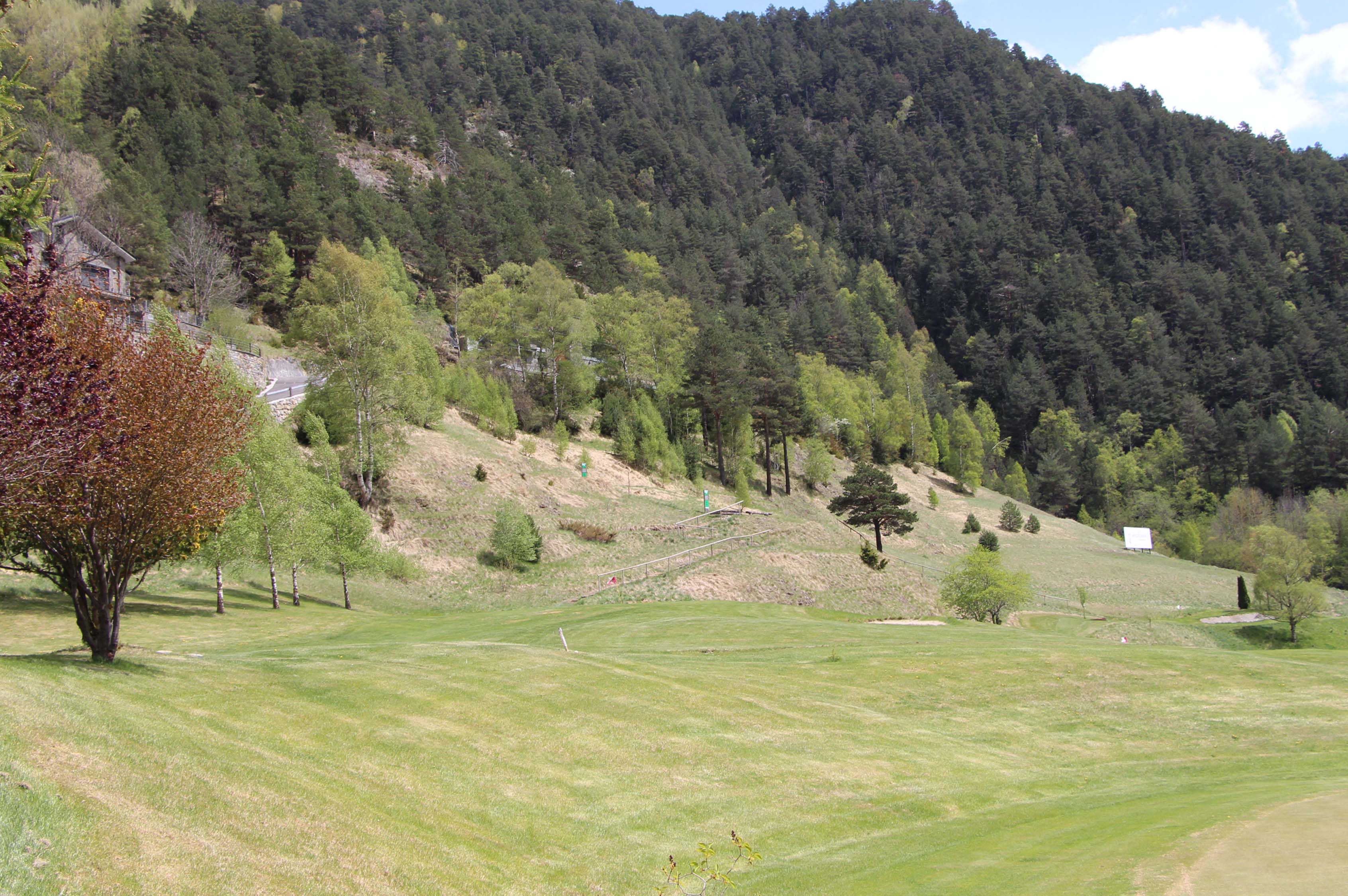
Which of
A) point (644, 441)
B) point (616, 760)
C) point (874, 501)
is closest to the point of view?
point (616, 760)

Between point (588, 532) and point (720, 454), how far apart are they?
25.5 meters

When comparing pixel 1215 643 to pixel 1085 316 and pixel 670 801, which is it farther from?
pixel 1085 316

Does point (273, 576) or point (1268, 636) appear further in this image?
point (1268, 636)

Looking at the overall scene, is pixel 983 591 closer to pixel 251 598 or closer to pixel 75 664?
pixel 251 598

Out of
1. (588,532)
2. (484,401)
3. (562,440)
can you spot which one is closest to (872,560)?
(588,532)

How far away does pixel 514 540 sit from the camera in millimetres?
48625

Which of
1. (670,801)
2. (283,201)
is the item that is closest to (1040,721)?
(670,801)

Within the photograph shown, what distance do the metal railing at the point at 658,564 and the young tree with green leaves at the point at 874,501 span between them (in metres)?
10.0

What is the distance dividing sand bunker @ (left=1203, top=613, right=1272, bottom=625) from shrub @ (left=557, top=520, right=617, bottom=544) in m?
44.1

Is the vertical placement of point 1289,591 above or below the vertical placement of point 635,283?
below

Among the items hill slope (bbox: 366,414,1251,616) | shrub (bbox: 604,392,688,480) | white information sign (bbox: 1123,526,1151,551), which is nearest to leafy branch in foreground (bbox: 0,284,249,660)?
hill slope (bbox: 366,414,1251,616)

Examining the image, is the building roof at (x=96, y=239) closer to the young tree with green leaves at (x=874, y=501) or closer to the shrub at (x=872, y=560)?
the shrub at (x=872, y=560)

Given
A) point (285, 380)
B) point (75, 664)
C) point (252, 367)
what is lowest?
point (75, 664)

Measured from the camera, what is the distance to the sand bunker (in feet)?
204
